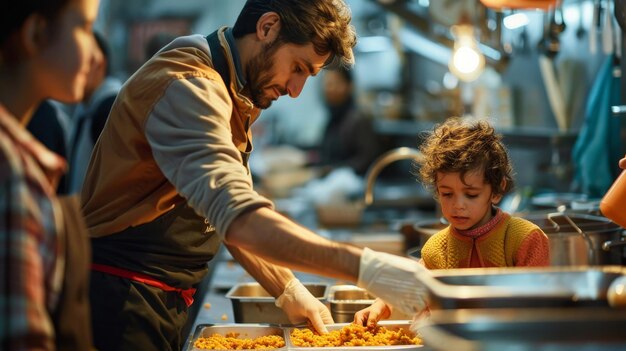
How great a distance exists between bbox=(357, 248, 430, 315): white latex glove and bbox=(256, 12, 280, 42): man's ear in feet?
2.49

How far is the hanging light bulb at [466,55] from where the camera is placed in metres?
4.93

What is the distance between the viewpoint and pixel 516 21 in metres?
5.36

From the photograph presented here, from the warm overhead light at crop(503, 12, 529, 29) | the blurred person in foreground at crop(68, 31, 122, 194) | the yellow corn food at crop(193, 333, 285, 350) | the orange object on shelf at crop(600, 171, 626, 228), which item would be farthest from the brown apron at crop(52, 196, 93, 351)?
the warm overhead light at crop(503, 12, 529, 29)

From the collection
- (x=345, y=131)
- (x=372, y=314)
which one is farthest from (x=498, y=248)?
(x=345, y=131)

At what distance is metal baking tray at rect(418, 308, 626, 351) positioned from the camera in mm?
1345

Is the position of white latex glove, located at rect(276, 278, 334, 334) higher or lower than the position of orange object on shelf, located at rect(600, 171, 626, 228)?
lower

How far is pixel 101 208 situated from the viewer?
7.09 feet

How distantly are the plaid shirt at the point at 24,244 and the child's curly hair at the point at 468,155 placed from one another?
1.46 meters

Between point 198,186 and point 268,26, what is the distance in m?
0.63

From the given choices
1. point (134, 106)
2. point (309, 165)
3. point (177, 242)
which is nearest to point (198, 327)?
point (177, 242)

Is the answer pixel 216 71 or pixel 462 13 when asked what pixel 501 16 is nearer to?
pixel 462 13

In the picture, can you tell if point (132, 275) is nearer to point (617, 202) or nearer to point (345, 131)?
point (617, 202)

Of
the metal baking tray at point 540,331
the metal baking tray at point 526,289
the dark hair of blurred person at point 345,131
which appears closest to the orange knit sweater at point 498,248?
the metal baking tray at point 526,289

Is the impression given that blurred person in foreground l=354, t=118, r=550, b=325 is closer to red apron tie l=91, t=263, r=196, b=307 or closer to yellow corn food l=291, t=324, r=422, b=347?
yellow corn food l=291, t=324, r=422, b=347
